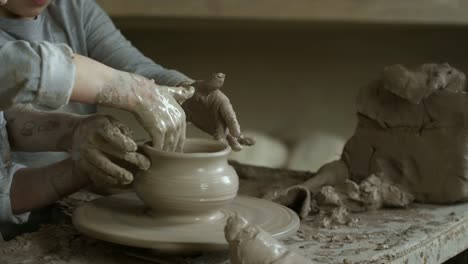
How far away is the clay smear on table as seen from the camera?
7.20 ft

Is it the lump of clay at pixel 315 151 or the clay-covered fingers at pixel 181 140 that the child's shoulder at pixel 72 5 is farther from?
the lump of clay at pixel 315 151

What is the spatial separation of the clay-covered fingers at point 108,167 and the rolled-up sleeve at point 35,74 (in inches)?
7.8

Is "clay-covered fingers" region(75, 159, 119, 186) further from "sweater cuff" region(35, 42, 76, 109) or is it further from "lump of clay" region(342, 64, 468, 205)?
"lump of clay" region(342, 64, 468, 205)

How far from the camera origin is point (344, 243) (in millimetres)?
1853

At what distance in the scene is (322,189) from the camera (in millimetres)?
2158

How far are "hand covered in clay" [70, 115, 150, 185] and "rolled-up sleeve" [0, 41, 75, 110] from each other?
17 cm

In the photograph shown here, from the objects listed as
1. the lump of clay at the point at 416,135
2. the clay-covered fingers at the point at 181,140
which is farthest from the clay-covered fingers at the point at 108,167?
the lump of clay at the point at 416,135

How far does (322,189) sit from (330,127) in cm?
227

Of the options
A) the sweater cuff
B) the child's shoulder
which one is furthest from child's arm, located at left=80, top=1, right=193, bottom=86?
the sweater cuff

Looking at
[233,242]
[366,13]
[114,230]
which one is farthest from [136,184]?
[366,13]

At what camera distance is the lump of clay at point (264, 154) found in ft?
13.3

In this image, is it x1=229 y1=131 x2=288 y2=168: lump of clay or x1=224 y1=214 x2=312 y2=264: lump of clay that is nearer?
x1=224 y1=214 x2=312 y2=264: lump of clay

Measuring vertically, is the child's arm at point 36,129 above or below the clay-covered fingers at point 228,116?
below

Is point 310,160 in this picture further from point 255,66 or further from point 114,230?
point 114,230
